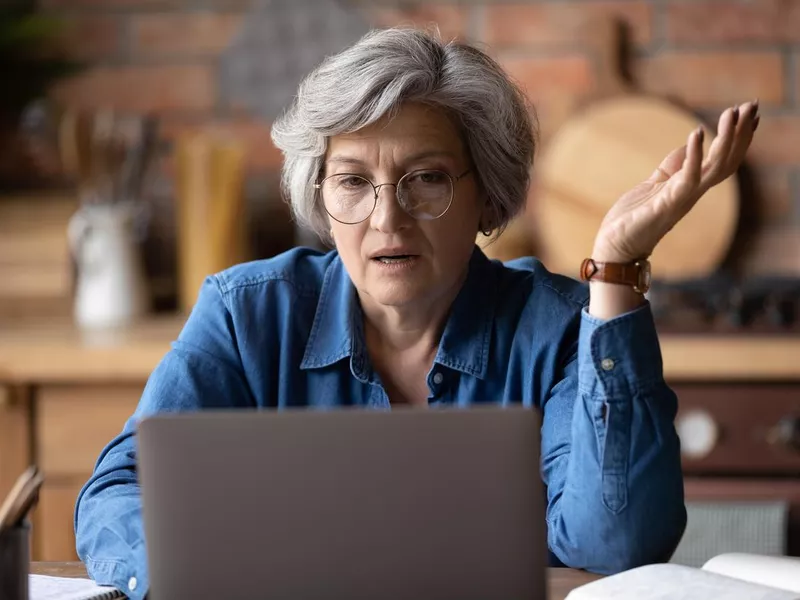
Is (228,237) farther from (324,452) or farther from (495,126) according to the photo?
(324,452)

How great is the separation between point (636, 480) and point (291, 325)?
0.55m

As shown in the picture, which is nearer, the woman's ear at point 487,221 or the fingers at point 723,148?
the fingers at point 723,148

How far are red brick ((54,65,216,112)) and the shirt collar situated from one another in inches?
54.2

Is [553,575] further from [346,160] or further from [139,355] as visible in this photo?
[139,355]

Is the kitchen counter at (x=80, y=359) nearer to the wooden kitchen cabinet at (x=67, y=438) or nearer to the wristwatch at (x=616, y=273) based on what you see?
the wooden kitchen cabinet at (x=67, y=438)

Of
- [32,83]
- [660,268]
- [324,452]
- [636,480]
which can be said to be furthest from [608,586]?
[32,83]

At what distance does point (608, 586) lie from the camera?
1100 mm

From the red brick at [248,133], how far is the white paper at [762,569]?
6.09 ft

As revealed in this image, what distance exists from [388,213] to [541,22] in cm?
145

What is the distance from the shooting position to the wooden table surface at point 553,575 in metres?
1.15

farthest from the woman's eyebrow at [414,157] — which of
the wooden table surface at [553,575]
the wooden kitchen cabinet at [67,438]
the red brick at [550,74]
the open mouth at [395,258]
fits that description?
the red brick at [550,74]

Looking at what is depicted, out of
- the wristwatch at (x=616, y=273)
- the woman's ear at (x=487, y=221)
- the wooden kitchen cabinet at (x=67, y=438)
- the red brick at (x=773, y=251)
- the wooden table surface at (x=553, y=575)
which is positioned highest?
the woman's ear at (x=487, y=221)

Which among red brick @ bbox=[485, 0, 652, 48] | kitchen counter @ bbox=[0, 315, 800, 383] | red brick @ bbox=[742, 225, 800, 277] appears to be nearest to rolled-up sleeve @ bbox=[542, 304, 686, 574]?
kitchen counter @ bbox=[0, 315, 800, 383]

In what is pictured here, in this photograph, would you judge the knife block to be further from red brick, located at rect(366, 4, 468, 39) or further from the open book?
the open book
